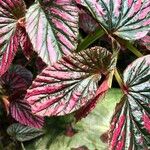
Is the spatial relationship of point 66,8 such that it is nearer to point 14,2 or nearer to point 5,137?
point 14,2

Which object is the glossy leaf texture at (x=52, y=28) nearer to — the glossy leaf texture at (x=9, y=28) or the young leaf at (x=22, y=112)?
the glossy leaf texture at (x=9, y=28)

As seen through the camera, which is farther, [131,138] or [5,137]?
[5,137]

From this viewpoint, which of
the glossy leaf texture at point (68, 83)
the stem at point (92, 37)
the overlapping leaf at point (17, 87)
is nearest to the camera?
the glossy leaf texture at point (68, 83)

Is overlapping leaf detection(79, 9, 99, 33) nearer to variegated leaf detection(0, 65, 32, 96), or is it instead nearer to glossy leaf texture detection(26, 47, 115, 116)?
variegated leaf detection(0, 65, 32, 96)

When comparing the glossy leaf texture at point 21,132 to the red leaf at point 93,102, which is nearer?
the red leaf at point 93,102

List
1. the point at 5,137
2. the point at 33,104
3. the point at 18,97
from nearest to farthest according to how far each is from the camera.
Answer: the point at 33,104, the point at 18,97, the point at 5,137

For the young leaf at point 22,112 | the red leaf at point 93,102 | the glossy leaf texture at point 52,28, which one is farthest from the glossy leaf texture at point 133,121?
the young leaf at point 22,112

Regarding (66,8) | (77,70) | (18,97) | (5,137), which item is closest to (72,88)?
(77,70)
